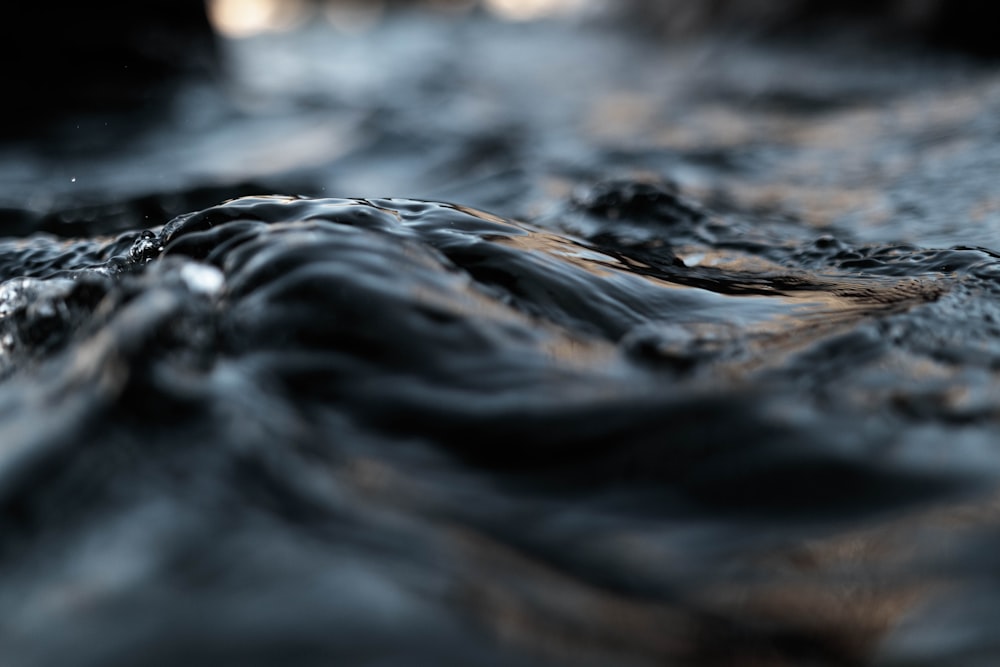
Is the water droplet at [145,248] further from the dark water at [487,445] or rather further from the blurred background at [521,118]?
the blurred background at [521,118]

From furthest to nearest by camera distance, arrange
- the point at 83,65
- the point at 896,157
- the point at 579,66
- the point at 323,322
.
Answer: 1. the point at 579,66
2. the point at 83,65
3. the point at 896,157
4. the point at 323,322

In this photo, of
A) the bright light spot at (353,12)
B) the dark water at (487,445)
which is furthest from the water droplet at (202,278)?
the bright light spot at (353,12)

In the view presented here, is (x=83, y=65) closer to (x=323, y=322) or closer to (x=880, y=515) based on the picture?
(x=323, y=322)

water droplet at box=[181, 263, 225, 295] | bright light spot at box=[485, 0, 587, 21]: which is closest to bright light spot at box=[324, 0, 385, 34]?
bright light spot at box=[485, 0, 587, 21]

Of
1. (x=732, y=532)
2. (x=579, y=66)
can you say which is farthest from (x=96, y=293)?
(x=579, y=66)

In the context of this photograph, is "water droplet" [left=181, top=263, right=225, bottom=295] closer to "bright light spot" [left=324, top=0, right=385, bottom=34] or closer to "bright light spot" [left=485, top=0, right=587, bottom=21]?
"bright light spot" [left=485, top=0, right=587, bottom=21]

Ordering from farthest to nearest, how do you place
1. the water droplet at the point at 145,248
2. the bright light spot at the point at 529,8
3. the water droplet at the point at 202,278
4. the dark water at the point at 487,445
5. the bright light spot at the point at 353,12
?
1. the bright light spot at the point at 353,12
2. the bright light spot at the point at 529,8
3. the water droplet at the point at 145,248
4. the water droplet at the point at 202,278
5. the dark water at the point at 487,445
